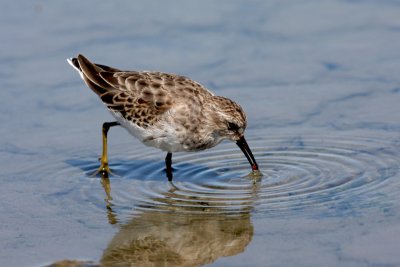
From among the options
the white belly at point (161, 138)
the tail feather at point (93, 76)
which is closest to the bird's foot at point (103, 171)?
the white belly at point (161, 138)

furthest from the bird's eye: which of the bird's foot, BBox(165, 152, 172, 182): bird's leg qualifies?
the bird's foot

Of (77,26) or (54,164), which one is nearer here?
(54,164)

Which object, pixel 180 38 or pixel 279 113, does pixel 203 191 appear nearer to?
pixel 279 113

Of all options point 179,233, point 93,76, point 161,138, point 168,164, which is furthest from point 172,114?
point 179,233

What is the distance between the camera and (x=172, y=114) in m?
11.8

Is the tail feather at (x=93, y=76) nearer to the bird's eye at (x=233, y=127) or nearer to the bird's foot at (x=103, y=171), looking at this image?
the bird's foot at (x=103, y=171)

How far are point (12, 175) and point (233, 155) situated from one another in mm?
3210

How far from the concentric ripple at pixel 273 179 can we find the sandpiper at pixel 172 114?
Answer: 0.34 m

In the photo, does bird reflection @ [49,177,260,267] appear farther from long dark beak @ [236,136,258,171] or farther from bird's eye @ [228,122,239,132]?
bird's eye @ [228,122,239,132]

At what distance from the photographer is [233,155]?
12625 millimetres

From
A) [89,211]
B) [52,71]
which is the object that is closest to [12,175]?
[89,211]

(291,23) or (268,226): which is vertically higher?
(291,23)

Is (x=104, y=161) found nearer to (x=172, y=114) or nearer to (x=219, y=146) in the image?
(x=172, y=114)

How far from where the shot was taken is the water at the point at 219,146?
918 centimetres
